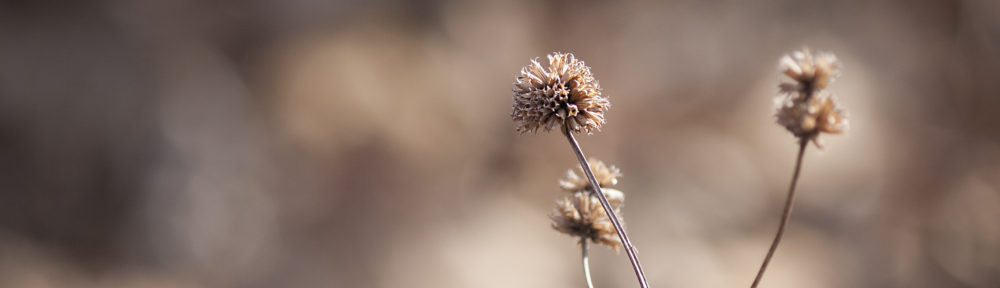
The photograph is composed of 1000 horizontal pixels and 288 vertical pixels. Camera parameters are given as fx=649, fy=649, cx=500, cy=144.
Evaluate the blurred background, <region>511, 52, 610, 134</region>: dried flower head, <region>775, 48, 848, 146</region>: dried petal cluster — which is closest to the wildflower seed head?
<region>775, 48, 848, 146</region>: dried petal cluster

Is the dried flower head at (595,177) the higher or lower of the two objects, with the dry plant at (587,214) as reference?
higher

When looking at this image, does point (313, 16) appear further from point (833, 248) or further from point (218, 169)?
point (833, 248)

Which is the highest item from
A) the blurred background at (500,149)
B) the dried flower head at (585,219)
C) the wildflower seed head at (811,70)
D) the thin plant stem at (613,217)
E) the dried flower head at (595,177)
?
the blurred background at (500,149)

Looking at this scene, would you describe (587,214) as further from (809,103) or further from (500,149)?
(500,149)

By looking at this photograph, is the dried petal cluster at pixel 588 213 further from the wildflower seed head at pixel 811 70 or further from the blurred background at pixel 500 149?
the blurred background at pixel 500 149

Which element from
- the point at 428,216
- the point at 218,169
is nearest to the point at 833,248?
the point at 428,216

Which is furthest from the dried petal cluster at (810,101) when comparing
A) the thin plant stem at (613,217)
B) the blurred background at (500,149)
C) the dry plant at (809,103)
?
the blurred background at (500,149)

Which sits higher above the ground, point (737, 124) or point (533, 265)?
point (737, 124)

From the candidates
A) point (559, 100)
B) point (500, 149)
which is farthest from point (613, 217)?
point (500, 149)
